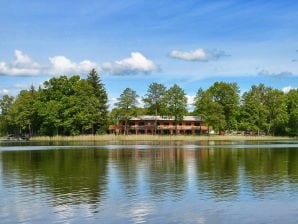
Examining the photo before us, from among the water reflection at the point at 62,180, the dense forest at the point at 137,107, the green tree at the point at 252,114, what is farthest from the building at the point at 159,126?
the water reflection at the point at 62,180

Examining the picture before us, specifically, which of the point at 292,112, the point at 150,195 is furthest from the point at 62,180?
the point at 292,112

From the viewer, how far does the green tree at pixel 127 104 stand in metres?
139

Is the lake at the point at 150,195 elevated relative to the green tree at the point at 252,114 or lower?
lower

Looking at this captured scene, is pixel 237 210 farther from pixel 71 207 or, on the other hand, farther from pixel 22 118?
pixel 22 118

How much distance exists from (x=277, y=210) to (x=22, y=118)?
13040cm

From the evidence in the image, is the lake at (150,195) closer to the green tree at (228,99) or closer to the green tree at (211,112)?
the green tree at (211,112)

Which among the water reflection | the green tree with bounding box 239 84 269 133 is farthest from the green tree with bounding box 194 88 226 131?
the water reflection

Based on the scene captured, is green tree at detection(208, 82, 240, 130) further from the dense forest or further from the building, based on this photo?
the building

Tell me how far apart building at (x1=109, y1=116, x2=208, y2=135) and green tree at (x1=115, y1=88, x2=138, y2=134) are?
36.7 ft

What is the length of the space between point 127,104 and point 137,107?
419 centimetres

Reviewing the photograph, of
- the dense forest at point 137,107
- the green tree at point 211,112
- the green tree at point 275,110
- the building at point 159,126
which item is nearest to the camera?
the dense forest at point 137,107

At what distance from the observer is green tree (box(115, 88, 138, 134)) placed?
139000 mm

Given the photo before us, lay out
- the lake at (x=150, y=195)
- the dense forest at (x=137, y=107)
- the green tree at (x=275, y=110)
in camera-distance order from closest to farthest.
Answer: the lake at (x=150, y=195)
the dense forest at (x=137, y=107)
the green tree at (x=275, y=110)

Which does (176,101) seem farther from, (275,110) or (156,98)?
(275,110)
